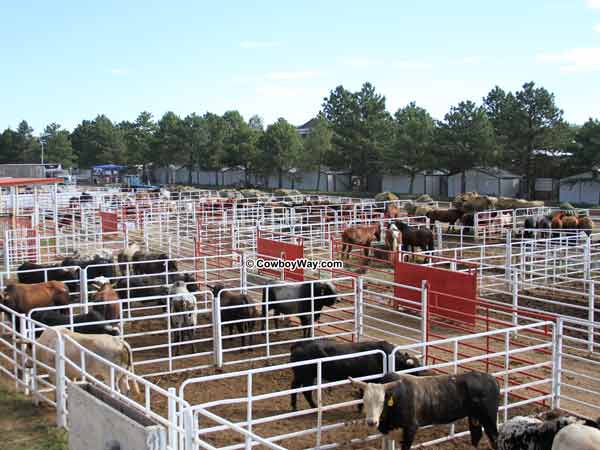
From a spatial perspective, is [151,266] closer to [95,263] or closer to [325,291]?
[95,263]

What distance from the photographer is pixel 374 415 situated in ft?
19.5

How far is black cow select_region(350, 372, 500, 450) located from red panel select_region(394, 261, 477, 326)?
3894 mm

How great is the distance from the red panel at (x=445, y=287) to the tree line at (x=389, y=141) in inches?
1343

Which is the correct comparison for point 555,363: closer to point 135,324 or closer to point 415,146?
point 135,324

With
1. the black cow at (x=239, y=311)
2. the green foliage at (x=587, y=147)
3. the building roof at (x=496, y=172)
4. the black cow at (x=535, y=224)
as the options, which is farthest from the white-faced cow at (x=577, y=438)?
the building roof at (x=496, y=172)

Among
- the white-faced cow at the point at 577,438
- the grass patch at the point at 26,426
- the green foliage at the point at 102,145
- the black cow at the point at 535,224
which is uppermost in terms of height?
the green foliage at the point at 102,145

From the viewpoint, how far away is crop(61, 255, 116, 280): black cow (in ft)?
47.5

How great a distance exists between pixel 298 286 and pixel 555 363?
489 centimetres

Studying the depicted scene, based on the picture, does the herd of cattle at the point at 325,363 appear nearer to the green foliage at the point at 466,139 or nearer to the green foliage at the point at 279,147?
the green foliage at the point at 466,139

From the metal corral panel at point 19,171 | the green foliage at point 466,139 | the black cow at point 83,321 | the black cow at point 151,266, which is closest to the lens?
the black cow at point 83,321

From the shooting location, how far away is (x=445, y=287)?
11.9 metres

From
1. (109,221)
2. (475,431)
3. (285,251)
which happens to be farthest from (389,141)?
(475,431)

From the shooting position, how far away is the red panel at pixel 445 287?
37.4 ft

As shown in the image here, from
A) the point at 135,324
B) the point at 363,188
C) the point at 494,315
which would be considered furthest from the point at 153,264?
the point at 363,188
